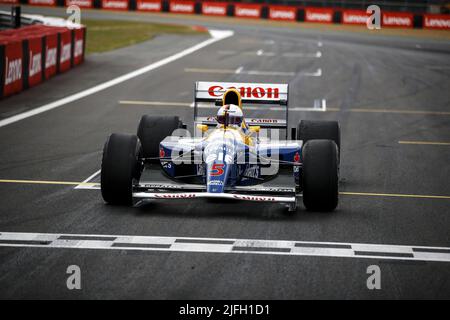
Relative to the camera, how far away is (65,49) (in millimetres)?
32438

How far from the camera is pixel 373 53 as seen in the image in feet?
139

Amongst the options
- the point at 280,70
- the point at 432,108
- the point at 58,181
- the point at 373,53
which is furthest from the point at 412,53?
the point at 58,181

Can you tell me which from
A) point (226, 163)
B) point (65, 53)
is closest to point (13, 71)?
point (65, 53)

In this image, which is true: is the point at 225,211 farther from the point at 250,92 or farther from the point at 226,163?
the point at 250,92

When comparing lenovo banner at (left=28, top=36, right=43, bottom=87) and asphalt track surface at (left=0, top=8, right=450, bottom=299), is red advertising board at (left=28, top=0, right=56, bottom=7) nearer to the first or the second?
asphalt track surface at (left=0, top=8, right=450, bottom=299)

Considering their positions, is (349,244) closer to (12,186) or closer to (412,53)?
(12,186)

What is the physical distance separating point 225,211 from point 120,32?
3875 centimetres

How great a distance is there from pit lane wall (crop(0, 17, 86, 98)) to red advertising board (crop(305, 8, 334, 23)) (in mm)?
35055

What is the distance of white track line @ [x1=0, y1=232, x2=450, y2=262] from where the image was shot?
35.5ft

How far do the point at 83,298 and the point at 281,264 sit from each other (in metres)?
2.50

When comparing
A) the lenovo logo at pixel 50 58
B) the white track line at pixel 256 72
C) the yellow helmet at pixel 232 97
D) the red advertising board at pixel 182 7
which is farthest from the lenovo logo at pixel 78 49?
the red advertising board at pixel 182 7

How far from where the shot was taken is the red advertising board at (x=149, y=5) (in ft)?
226

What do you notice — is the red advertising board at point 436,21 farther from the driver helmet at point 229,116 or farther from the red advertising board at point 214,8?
the driver helmet at point 229,116

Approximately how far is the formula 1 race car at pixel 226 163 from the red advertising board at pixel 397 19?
50253 mm
